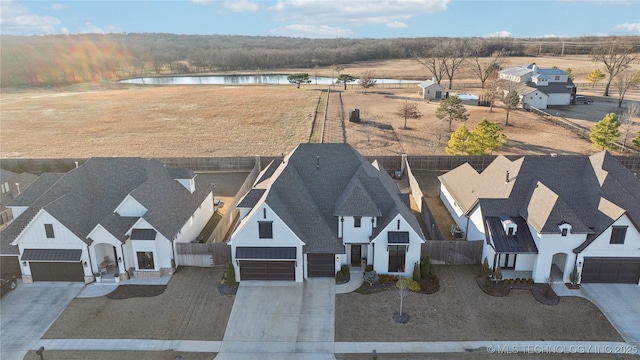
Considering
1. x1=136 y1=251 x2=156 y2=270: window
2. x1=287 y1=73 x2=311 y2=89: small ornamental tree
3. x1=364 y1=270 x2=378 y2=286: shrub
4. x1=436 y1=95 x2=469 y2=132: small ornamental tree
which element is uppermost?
x1=287 y1=73 x2=311 y2=89: small ornamental tree

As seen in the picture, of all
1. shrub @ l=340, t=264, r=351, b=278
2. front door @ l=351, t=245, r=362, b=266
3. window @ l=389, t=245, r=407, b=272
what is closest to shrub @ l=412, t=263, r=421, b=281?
window @ l=389, t=245, r=407, b=272

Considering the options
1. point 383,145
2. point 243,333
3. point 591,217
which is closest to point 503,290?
point 591,217

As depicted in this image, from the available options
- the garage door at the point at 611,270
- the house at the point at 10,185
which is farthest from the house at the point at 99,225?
the garage door at the point at 611,270

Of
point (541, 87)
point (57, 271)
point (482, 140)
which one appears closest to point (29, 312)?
point (57, 271)

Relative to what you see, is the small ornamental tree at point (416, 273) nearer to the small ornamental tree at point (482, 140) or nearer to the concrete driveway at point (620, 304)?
the concrete driveway at point (620, 304)

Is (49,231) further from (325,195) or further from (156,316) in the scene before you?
(325,195)

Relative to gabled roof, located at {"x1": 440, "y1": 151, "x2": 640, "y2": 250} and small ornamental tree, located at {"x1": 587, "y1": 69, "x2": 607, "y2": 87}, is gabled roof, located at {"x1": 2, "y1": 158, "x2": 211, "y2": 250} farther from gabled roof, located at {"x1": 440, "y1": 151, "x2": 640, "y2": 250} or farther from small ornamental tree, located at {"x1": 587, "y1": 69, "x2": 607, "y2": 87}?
small ornamental tree, located at {"x1": 587, "y1": 69, "x2": 607, "y2": 87}
